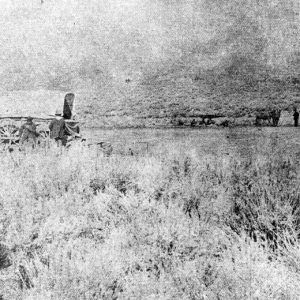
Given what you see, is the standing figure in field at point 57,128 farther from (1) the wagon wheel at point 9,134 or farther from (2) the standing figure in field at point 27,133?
(1) the wagon wheel at point 9,134

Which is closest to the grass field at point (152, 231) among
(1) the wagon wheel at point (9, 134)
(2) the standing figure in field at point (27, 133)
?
(2) the standing figure in field at point (27, 133)

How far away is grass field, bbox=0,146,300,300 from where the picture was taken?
2805 mm

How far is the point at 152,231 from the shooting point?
3773 millimetres

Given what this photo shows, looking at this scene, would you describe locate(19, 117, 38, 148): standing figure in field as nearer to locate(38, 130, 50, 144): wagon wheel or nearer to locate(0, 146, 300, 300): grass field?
locate(38, 130, 50, 144): wagon wheel

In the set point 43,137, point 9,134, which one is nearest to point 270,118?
point 43,137

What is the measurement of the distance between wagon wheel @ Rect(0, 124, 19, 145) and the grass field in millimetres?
6684

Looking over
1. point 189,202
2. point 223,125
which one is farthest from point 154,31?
point 189,202

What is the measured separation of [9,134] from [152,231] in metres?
10.8

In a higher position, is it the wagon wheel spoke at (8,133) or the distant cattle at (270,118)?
the distant cattle at (270,118)

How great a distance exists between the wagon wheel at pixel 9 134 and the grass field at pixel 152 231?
263 inches

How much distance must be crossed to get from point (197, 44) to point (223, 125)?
21.8 meters

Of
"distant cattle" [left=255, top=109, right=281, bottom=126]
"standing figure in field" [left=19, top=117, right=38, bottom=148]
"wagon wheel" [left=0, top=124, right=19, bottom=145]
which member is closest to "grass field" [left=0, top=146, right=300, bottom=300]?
"standing figure in field" [left=19, top=117, right=38, bottom=148]

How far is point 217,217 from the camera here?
14.3 feet

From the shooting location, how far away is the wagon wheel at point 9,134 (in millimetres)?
12604
